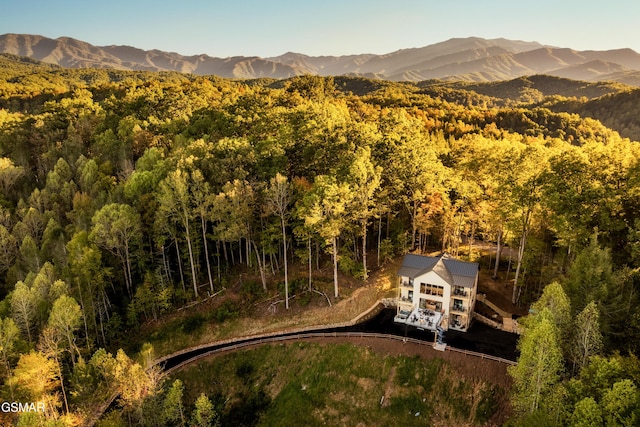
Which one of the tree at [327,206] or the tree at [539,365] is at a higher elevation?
the tree at [327,206]

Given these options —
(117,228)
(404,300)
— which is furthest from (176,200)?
(404,300)

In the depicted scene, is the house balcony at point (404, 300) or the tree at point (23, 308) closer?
the tree at point (23, 308)

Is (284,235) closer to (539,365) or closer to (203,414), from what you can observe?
(203,414)

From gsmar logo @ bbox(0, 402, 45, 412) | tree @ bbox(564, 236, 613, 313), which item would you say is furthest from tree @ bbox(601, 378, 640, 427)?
gsmar logo @ bbox(0, 402, 45, 412)

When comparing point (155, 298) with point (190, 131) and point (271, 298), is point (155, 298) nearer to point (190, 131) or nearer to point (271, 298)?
point (271, 298)

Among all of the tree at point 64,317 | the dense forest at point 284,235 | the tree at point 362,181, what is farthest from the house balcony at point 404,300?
the tree at point 64,317

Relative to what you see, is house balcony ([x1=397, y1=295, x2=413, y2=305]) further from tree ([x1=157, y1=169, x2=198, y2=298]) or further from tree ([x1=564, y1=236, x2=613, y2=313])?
tree ([x1=157, y1=169, x2=198, y2=298])

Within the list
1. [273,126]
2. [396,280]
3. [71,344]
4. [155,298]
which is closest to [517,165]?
[396,280]

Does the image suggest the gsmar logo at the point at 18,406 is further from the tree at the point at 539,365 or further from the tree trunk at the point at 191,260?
the tree at the point at 539,365
